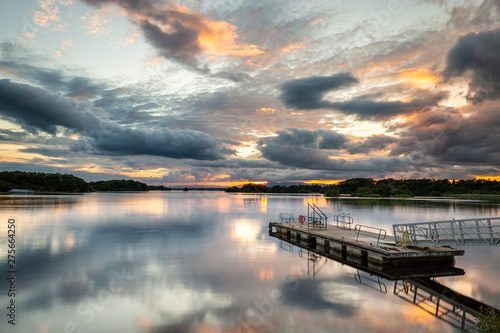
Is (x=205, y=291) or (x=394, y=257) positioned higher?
(x=394, y=257)

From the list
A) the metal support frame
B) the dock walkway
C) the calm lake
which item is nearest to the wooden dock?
the dock walkway

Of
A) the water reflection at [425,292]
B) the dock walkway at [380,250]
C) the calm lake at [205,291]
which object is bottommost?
the water reflection at [425,292]

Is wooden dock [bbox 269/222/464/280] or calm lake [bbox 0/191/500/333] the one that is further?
wooden dock [bbox 269/222/464/280]

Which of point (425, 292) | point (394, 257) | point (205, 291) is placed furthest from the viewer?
point (394, 257)

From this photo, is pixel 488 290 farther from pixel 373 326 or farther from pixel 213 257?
pixel 213 257

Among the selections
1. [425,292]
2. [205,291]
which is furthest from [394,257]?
[205,291]

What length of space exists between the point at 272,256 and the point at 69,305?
17.5m

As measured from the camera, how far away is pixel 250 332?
13.8 metres

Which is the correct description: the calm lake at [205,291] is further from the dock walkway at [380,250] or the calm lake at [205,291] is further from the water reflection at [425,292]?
the dock walkway at [380,250]

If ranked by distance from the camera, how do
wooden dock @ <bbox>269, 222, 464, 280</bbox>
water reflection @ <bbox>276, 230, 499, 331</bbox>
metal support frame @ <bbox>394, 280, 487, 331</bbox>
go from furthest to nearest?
wooden dock @ <bbox>269, 222, 464, 280</bbox> → water reflection @ <bbox>276, 230, 499, 331</bbox> → metal support frame @ <bbox>394, 280, 487, 331</bbox>

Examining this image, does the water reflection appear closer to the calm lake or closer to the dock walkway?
the calm lake

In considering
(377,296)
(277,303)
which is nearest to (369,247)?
(377,296)

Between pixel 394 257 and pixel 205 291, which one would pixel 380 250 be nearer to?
pixel 394 257

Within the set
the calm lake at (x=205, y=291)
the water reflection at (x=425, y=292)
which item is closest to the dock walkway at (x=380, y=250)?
the water reflection at (x=425, y=292)
